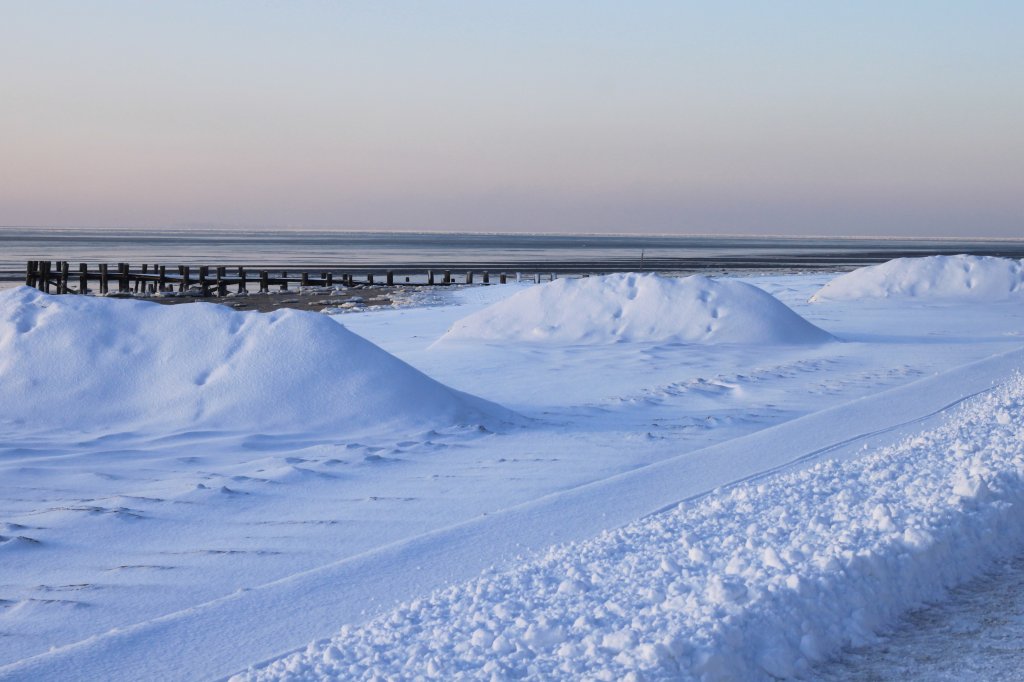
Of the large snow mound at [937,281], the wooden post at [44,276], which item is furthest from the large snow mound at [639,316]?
the wooden post at [44,276]

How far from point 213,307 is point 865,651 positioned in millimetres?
5777

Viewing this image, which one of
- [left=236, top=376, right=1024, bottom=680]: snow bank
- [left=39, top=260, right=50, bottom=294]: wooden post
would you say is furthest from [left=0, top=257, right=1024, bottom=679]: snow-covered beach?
[left=39, top=260, right=50, bottom=294]: wooden post

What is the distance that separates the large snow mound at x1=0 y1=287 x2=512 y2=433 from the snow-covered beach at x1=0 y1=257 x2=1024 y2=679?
2 cm

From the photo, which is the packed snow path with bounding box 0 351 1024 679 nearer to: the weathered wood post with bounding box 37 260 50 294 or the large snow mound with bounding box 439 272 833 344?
the large snow mound with bounding box 439 272 833 344

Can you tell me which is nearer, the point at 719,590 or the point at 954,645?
the point at 954,645

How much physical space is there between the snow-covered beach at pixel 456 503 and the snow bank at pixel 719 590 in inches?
0.6

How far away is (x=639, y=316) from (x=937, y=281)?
10.4m

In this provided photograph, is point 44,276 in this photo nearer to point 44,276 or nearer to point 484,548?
point 44,276

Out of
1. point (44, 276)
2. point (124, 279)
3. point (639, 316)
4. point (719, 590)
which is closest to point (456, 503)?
point (719, 590)

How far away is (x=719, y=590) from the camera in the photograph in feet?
12.3

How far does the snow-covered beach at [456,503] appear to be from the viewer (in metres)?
3.49

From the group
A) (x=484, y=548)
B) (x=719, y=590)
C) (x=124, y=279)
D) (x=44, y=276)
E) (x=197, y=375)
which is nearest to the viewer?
(x=719, y=590)

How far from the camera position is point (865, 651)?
3.58m

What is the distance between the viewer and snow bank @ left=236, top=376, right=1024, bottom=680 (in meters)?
3.27
